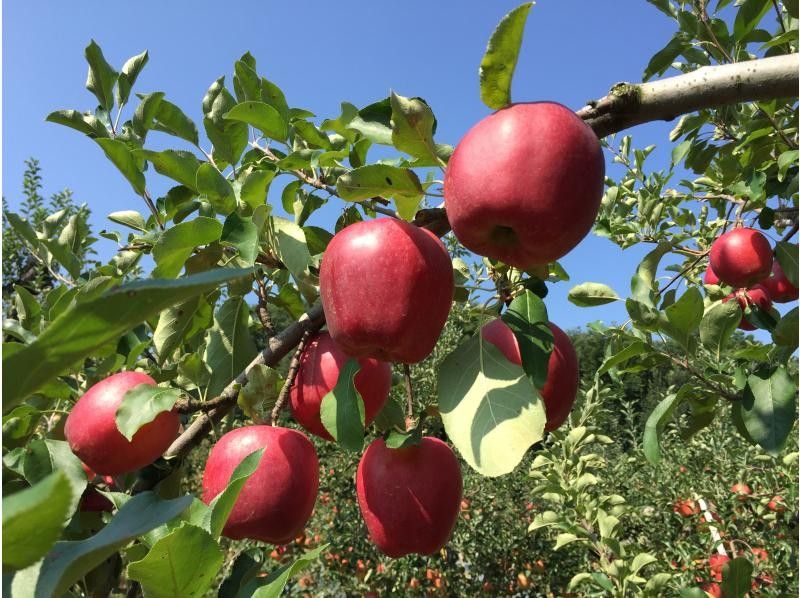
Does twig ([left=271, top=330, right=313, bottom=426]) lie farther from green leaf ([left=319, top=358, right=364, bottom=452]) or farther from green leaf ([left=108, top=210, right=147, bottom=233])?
green leaf ([left=108, top=210, right=147, bottom=233])

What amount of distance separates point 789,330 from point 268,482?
0.93 m

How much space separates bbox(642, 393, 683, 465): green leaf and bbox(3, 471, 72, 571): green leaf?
106 cm

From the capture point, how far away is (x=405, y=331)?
0.74 m

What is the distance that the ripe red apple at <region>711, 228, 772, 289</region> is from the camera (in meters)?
1.60

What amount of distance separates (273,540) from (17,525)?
0.71 m

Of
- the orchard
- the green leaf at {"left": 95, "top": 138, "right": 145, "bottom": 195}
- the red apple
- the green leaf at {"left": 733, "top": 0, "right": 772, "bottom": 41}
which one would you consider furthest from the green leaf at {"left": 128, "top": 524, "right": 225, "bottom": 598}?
the red apple

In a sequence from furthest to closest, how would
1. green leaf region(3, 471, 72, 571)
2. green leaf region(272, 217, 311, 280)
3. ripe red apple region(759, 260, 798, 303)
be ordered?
ripe red apple region(759, 260, 798, 303), green leaf region(272, 217, 311, 280), green leaf region(3, 471, 72, 571)

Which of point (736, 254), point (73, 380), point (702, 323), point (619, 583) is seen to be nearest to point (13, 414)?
point (73, 380)

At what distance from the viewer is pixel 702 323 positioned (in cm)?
119

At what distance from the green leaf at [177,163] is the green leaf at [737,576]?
133 centimetres

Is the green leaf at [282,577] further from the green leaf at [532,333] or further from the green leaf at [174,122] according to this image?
the green leaf at [174,122]

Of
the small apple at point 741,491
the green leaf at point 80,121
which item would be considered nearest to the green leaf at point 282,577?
the green leaf at point 80,121

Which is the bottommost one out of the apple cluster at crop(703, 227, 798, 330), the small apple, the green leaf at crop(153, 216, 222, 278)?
the small apple

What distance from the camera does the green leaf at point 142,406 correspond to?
2.80 feet
